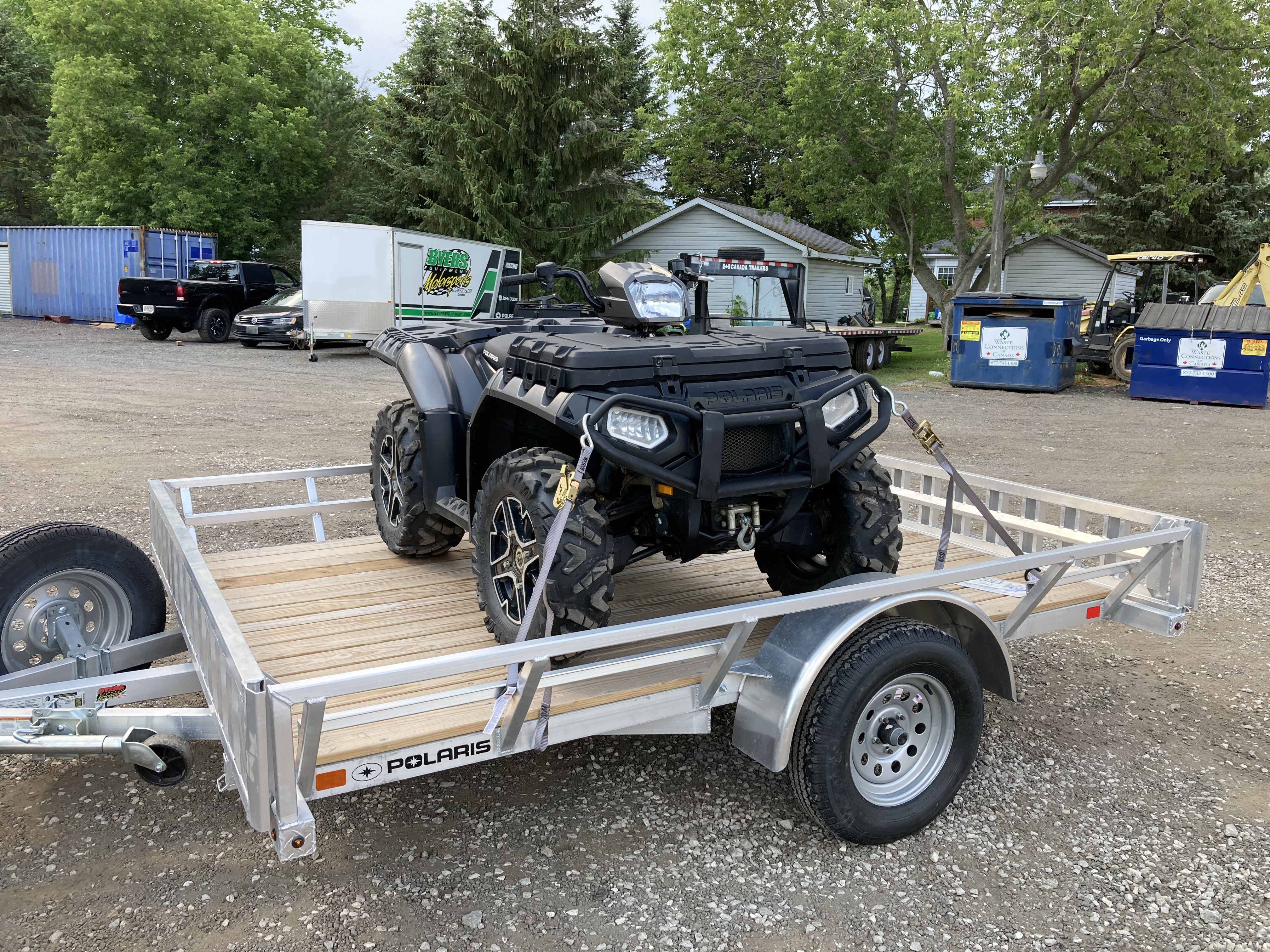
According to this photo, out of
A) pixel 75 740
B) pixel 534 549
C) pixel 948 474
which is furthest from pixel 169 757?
pixel 948 474

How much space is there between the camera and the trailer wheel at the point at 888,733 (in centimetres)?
313

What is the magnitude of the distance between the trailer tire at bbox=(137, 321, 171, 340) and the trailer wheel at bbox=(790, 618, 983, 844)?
24.5 meters

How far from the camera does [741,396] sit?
3.43 metres

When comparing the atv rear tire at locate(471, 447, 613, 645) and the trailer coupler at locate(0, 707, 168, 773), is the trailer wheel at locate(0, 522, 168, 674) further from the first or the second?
the atv rear tire at locate(471, 447, 613, 645)

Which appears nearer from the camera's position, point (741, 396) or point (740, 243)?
point (741, 396)

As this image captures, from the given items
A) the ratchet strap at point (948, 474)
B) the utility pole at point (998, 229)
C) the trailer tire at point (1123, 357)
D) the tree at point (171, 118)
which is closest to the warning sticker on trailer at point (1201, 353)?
the trailer tire at point (1123, 357)

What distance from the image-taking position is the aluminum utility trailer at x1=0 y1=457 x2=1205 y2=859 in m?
2.53

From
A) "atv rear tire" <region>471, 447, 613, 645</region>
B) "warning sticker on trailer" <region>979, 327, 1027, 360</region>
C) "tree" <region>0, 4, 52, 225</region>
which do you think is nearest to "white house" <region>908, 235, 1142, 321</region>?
"warning sticker on trailer" <region>979, 327, 1027, 360</region>

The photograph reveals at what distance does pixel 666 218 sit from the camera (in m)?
32.3

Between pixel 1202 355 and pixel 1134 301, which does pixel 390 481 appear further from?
pixel 1134 301

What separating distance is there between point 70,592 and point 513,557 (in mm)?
1721

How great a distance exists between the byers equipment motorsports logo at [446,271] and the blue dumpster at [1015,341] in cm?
1061

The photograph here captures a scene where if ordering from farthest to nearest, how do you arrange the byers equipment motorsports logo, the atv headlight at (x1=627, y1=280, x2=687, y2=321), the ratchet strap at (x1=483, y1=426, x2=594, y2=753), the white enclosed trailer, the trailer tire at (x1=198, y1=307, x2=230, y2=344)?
the trailer tire at (x1=198, y1=307, x2=230, y2=344)
the byers equipment motorsports logo
the white enclosed trailer
the atv headlight at (x1=627, y1=280, x2=687, y2=321)
the ratchet strap at (x1=483, y1=426, x2=594, y2=753)

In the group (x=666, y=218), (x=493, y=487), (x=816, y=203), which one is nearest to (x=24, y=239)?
(x=666, y=218)
